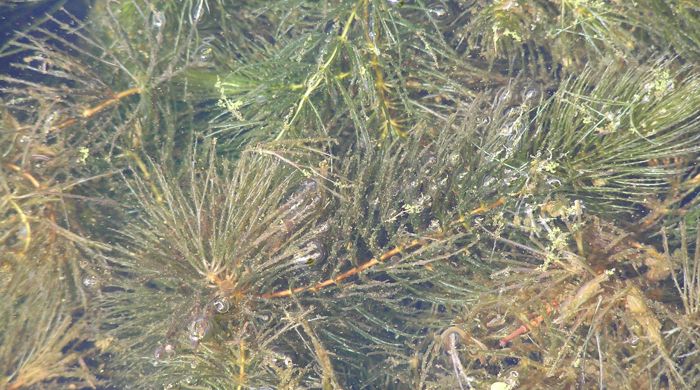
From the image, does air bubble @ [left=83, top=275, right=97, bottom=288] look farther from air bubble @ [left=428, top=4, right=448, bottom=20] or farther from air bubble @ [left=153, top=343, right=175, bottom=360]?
air bubble @ [left=428, top=4, right=448, bottom=20]

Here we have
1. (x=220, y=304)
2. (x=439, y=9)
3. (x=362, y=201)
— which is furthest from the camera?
(x=439, y=9)

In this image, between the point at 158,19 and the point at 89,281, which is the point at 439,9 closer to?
the point at 158,19

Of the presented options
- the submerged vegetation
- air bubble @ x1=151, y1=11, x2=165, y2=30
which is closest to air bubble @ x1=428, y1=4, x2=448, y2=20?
the submerged vegetation

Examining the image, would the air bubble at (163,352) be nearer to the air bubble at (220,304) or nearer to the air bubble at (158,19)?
the air bubble at (220,304)

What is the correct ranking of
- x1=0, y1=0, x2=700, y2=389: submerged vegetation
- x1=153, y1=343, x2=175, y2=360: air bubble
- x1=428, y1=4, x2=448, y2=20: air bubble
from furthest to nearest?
x1=428, y1=4, x2=448, y2=20: air bubble
x1=153, y1=343, x2=175, y2=360: air bubble
x1=0, y1=0, x2=700, y2=389: submerged vegetation

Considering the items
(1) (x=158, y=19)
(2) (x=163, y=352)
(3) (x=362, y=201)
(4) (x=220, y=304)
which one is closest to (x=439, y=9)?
(3) (x=362, y=201)

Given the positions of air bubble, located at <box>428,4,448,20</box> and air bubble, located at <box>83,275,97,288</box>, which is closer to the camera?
air bubble, located at <box>83,275,97,288</box>

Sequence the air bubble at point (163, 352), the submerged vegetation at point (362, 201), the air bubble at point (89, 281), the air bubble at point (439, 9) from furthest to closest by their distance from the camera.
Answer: the air bubble at point (439, 9), the air bubble at point (89, 281), the air bubble at point (163, 352), the submerged vegetation at point (362, 201)

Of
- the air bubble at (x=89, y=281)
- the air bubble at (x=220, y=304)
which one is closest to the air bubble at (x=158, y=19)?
the air bubble at (x=89, y=281)
